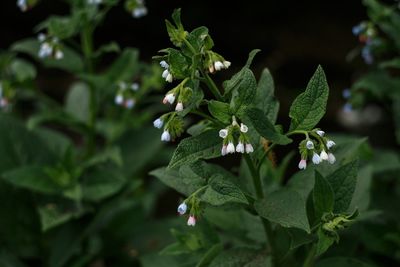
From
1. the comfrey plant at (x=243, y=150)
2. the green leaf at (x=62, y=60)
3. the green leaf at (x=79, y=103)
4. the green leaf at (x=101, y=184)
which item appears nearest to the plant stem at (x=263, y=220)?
the comfrey plant at (x=243, y=150)

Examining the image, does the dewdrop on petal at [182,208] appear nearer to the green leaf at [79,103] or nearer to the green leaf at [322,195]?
the green leaf at [322,195]

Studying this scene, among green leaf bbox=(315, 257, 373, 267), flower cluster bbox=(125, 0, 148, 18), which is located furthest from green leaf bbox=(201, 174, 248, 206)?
flower cluster bbox=(125, 0, 148, 18)

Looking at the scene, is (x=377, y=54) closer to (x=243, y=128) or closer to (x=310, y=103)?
(x=310, y=103)

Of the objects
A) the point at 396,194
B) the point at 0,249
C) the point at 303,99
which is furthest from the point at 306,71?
the point at 303,99

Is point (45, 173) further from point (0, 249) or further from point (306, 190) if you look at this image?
point (306, 190)

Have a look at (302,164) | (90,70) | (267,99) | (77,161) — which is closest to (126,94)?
(90,70)

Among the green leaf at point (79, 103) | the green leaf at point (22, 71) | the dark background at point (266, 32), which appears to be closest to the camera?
the green leaf at point (22, 71)
